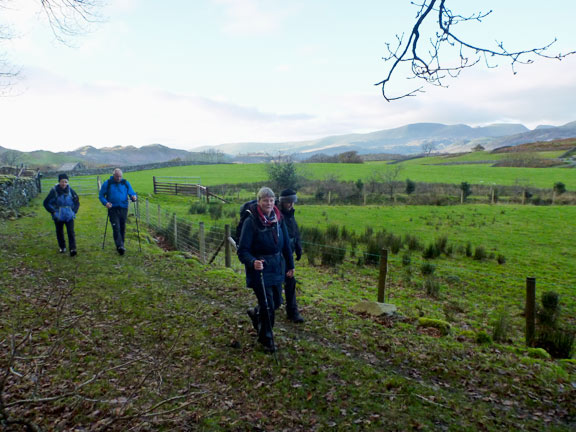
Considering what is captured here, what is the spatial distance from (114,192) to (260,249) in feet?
20.8

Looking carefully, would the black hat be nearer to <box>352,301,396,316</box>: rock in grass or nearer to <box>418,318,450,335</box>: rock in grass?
<box>352,301,396,316</box>: rock in grass

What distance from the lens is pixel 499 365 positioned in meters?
5.11

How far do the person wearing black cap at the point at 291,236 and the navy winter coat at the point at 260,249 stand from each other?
82 cm

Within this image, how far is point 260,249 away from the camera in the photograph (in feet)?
16.6

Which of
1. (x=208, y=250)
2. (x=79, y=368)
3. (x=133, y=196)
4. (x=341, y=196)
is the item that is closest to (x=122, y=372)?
(x=79, y=368)

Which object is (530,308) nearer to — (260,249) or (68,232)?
(260,249)

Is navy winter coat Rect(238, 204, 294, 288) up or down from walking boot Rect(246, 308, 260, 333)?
up

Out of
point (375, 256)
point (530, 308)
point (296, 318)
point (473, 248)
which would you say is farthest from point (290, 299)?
point (473, 248)

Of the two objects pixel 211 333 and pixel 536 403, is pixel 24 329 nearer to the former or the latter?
pixel 211 333

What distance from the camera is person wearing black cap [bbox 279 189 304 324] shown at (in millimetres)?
6047

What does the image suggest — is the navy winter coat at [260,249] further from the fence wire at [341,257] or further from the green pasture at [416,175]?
the green pasture at [416,175]

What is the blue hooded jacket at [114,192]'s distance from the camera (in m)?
9.64

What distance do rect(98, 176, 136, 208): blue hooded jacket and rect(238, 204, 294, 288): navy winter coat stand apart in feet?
19.4

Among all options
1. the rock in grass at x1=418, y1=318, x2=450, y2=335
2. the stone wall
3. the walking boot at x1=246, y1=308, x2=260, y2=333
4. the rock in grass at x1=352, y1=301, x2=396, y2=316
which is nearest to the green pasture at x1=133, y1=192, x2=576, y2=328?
the rock in grass at x1=352, y1=301, x2=396, y2=316
